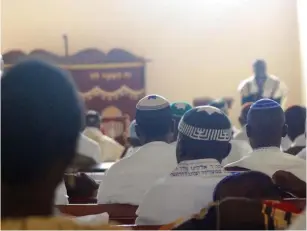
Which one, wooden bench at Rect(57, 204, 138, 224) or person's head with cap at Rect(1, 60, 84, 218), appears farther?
wooden bench at Rect(57, 204, 138, 224)

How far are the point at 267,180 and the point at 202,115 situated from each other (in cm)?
54

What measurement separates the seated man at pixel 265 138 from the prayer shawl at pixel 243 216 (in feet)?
3.95

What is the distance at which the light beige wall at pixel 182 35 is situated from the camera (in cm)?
816

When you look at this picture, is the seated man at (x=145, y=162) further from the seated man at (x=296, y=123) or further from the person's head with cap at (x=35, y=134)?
the person's head with cap at (x=35, y=134)

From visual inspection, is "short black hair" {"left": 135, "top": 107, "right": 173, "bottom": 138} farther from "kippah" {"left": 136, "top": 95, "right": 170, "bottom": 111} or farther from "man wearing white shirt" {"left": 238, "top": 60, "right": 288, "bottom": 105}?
"man wearing white shirt" {"left": 238, "top": 60, "right": 288, "bottom": 105}

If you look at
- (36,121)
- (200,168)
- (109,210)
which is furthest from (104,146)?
(36,121)

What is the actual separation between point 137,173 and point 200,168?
627 millimetres

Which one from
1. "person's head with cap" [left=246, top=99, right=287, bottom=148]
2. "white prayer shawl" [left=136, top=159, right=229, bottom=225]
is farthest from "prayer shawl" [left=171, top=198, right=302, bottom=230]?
"person's head with cap" [left=246, top=99, right=287, bottom=148]

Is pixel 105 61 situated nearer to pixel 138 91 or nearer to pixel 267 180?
pixel 138 91

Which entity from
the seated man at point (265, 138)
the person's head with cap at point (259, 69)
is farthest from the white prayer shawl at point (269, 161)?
the person's head with cap at point (259, 69)

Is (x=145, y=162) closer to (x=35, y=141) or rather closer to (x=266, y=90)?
(x=35, y=141)

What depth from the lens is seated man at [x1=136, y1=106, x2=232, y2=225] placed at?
1.95 m

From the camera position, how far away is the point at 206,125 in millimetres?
2143

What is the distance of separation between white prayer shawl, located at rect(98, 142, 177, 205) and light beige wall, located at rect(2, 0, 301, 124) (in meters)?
5.40
